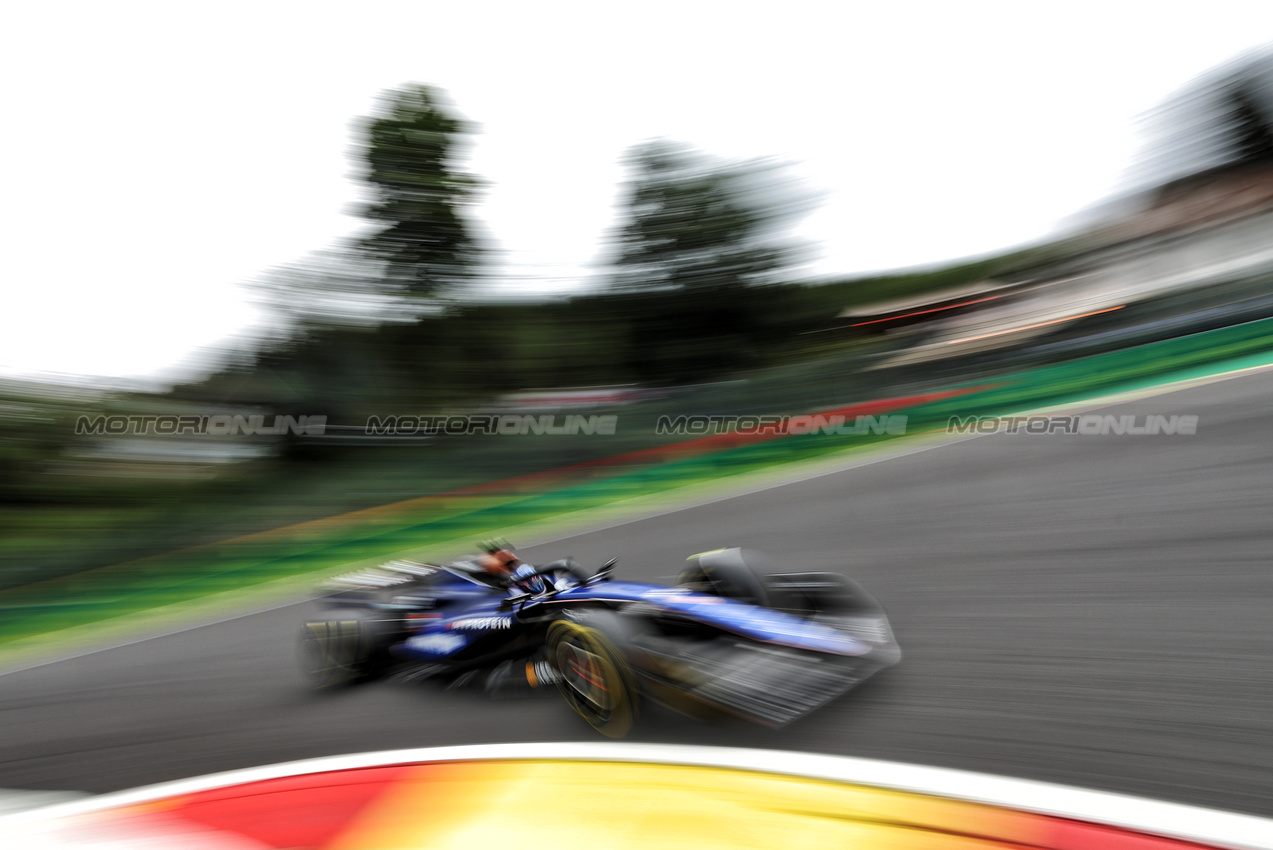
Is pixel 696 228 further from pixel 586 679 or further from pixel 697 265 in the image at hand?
pixel 586 679

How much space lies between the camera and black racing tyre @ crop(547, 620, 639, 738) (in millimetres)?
2582

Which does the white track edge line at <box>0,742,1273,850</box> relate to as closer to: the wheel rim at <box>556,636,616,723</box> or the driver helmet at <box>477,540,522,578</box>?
the wheel rim at <box>556,636,616,723</box>

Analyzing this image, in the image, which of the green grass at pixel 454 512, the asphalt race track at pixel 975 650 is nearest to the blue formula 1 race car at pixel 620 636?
the asphalt race track at pixel 975 650

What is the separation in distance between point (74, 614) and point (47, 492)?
4.87 feet

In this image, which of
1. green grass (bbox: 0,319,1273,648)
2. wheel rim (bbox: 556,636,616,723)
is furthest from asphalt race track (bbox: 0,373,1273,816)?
green grass (bbox: 0,319,1273,648)

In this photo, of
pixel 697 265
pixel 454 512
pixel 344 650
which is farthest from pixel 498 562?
pixel 697 265

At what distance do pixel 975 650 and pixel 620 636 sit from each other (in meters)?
1.54

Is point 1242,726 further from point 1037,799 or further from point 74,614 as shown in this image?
point 74,614

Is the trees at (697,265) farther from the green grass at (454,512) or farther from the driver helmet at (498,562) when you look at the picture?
the driver helmet at (498,562)

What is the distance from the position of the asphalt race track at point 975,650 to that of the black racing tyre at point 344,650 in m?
0.12

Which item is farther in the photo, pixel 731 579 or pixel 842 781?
pixel 731 579

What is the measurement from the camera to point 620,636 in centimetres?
262

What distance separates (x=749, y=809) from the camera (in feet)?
7.69

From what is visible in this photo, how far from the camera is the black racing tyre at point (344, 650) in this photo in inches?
142
